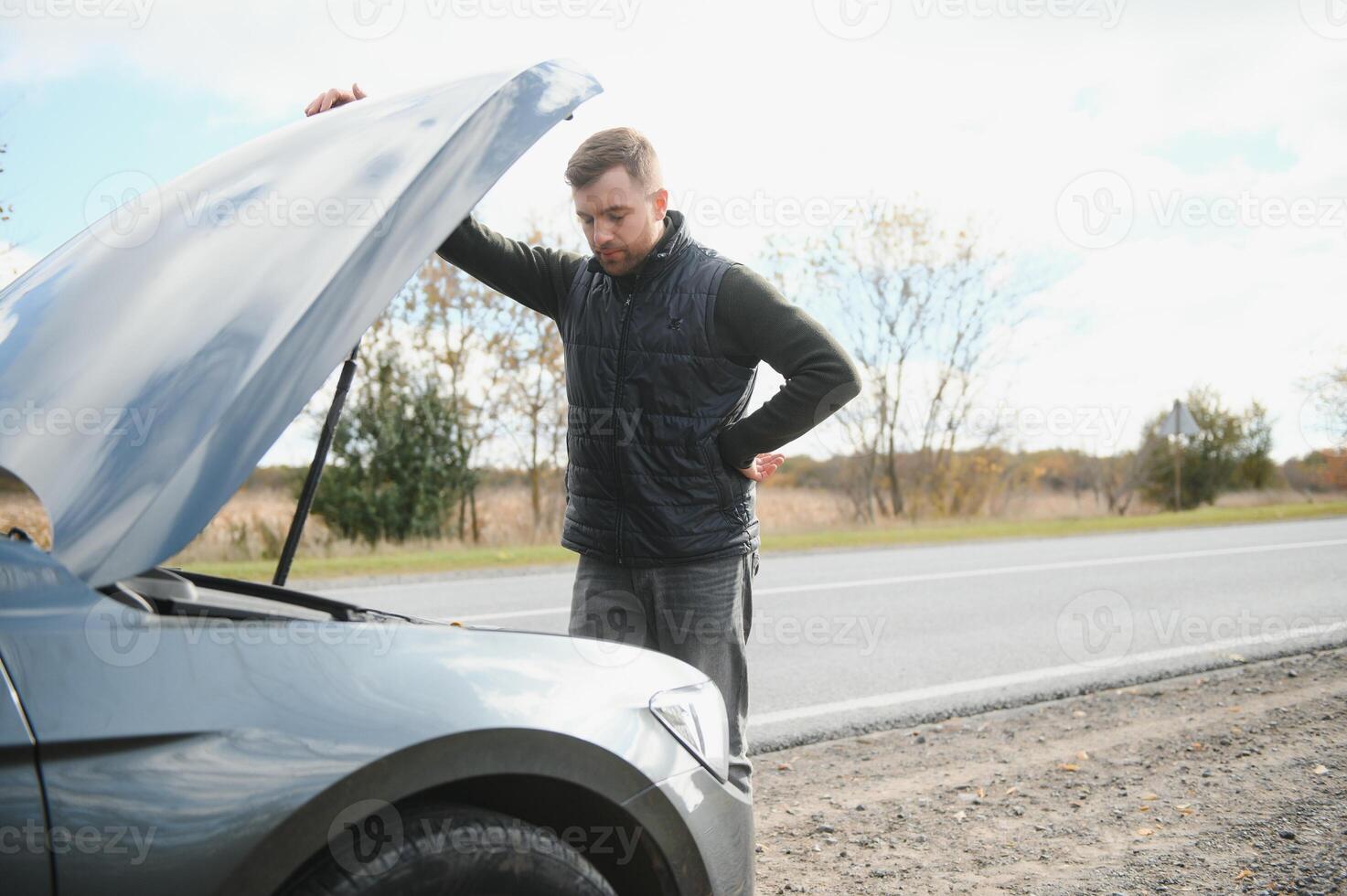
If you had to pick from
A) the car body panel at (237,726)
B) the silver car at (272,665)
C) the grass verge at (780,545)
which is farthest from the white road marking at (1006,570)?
Answer: the car body panel at (237,726)

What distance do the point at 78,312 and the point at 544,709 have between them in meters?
1.10

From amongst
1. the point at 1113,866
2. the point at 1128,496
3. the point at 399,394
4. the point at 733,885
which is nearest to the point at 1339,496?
the point at 1128,496

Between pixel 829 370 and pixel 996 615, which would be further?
pixel 996 615

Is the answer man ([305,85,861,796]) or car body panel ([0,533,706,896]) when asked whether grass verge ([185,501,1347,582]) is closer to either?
man ([305,85,861,796])

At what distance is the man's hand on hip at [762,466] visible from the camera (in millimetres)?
2713

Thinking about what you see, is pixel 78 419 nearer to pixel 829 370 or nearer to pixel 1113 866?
pixel 829 370

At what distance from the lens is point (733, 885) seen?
6.06ft

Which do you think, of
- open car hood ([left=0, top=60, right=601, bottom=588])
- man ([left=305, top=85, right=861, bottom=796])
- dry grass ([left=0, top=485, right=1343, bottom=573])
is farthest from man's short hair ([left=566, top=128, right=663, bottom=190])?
dry grass ([left=0, top=485, right=1343, bottom=573])

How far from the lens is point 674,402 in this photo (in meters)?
2.64

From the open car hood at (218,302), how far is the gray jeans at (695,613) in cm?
125

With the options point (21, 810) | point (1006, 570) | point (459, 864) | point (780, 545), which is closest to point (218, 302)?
point (21, 810)

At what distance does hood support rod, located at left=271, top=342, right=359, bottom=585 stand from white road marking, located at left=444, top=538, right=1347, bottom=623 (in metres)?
5.27

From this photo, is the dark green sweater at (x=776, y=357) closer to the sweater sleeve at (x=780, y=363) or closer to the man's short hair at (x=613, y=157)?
the sweater sleeve at (x=780, y=363)

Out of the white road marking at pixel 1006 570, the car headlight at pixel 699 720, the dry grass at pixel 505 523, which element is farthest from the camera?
the dry grass at pixel 505 523
